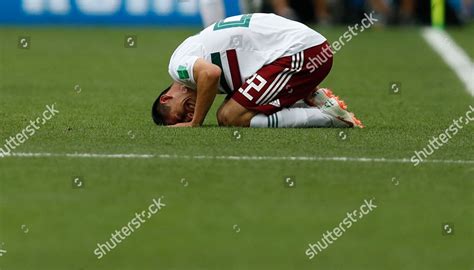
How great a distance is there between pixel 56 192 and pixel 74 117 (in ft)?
13.2

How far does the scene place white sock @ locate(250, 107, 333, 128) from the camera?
39.3 ft

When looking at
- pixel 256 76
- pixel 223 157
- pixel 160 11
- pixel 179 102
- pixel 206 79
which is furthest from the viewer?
pixel 160 11

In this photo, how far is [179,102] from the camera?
469 inches

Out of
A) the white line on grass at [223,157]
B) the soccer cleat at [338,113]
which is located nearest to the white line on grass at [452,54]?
the soccer cleat at [338,113]

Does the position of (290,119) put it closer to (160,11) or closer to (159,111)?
(159,111)

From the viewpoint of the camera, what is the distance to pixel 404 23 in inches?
1063

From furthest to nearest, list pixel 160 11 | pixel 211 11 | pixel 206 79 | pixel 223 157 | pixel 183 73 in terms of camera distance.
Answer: pixel 160 11 → pixel 211 11 → pixel 183 73 → pixel 206 79 → pixel 223 157

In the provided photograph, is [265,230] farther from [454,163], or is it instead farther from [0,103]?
[0,103]

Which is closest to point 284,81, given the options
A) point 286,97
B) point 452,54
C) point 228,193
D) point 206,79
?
point 286,97

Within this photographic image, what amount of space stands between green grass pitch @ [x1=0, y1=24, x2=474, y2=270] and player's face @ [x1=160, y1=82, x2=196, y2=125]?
0.25 m

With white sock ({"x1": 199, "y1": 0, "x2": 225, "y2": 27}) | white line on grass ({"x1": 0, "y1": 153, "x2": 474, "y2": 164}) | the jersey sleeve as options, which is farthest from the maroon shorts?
white sock ({"x1": 199, "y1": 0, "x2": 225, "y2": 27})

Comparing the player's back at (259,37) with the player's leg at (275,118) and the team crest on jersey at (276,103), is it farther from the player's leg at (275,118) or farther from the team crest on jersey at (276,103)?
the player's leg at (275,118)

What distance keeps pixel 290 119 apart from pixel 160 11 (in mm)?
14744

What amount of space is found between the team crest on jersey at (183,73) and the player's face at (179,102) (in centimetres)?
23
